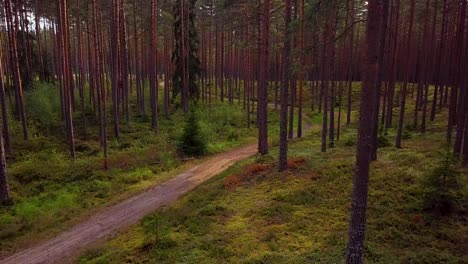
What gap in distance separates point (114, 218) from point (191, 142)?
9906 mm

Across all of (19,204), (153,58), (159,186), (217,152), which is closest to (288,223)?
(159,186)

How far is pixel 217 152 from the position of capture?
983 inches

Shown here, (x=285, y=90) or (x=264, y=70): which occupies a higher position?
(x=264, y=70)

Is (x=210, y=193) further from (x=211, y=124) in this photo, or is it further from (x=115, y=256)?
(x=211, y=124)

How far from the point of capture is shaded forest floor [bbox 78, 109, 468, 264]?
990 centimetres

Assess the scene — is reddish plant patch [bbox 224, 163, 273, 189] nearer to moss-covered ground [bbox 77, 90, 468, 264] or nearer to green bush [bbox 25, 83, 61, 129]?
moss-covered ground [bbox 77, 90, 468, 264]

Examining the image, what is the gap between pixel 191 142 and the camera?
23219 mm

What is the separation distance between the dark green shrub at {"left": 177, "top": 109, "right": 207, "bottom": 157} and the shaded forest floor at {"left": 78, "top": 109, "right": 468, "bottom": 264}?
6.01 meters

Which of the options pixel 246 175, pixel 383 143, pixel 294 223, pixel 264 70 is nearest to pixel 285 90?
pixel 264 70

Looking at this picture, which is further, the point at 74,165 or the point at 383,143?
the point at 383,143

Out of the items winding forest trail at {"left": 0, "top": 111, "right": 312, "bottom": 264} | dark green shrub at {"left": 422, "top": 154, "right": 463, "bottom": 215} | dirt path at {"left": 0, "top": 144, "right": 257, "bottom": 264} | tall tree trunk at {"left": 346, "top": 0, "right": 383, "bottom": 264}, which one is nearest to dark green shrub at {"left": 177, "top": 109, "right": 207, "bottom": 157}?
winding forest trail at {"left": 0, "top": 111, "right": 312, "bottom": 264}

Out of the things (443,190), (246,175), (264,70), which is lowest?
(246,175)

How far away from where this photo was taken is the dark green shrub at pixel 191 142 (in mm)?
23000

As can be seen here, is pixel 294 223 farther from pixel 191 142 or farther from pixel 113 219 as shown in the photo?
pixel 191 142
